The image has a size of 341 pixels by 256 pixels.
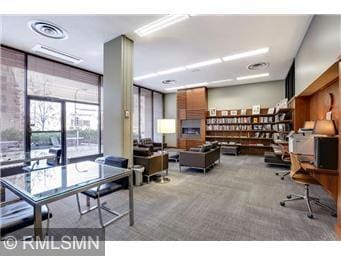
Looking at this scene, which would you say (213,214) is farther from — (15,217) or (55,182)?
(15,217)

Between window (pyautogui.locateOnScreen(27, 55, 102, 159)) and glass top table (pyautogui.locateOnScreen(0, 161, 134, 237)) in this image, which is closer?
glass top table (pyautogui.locateOnScreen(0, 161, 134, 237))

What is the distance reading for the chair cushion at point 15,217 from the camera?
4.75ft

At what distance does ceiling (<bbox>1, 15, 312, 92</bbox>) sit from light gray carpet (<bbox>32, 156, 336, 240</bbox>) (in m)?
3.15

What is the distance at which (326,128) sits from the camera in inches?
112

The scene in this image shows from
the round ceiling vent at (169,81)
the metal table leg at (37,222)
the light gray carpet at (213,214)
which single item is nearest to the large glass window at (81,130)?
the light gray carpet at (213,214)

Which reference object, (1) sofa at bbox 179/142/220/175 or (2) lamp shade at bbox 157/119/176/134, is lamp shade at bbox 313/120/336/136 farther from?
(2) lamp shade at bbox 157/119/176/134

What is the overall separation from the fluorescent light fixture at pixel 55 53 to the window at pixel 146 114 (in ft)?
12.6

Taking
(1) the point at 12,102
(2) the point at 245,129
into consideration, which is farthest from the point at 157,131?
(2) the point at 245,129

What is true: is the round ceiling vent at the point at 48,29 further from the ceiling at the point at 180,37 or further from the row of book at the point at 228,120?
the row of book at the point at 228,120

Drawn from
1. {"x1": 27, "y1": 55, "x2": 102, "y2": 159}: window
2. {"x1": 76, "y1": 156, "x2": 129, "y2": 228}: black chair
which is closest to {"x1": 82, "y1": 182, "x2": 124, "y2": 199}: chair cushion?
{"x1": 76, "y1": 156, "x2": 129, "y2": 228}: black chair

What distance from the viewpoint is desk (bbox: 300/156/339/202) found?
7.45 feet
